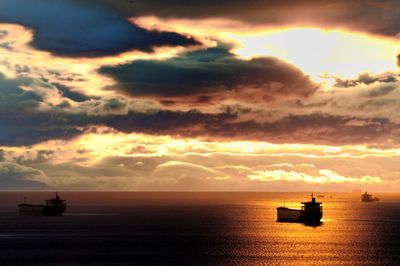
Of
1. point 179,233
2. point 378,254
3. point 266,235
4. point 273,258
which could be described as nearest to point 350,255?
point 378,254

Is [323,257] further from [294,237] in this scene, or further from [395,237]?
[395,237]

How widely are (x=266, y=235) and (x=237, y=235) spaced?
9.40 m

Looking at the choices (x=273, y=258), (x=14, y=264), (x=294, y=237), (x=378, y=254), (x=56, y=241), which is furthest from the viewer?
(x=294, y=237)

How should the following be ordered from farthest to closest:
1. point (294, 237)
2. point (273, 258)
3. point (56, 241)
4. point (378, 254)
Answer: point (294, 237) → point (56, 241) → point (378, 254) → point (273, 258)

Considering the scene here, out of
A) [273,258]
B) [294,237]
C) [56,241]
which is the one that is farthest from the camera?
[294,237]

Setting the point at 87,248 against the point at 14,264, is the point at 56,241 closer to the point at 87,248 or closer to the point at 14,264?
the point at 87,248

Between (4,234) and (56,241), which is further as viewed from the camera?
(4,234)

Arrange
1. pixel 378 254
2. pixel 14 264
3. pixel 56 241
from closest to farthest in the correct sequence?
pixel 14 264
pixel 378 254
pixel 56 241

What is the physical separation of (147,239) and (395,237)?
257 feet

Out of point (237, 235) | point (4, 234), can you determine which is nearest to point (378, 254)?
point (237, 235)

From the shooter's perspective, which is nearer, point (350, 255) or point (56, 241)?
point (350, 255)

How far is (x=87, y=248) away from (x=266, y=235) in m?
66.2

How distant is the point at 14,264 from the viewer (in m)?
121

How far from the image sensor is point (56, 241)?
165500 millimetres
